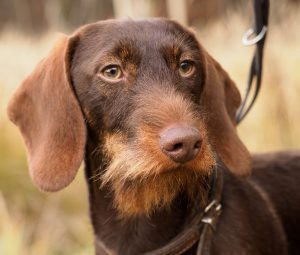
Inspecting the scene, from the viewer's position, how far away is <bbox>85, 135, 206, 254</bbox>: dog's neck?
3336 mm

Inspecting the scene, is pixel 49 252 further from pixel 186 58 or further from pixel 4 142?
pixel 186 58

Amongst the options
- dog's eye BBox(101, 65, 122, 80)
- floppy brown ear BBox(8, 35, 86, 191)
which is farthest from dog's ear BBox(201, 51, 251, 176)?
floppy brown ear BBox(8, 35, 86, 191)

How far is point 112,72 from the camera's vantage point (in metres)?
3.20

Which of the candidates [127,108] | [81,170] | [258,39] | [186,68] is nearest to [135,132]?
[127,108]

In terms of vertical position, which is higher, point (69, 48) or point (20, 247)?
point (69, 48)

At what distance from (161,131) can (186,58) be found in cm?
61

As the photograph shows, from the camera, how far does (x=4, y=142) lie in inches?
265

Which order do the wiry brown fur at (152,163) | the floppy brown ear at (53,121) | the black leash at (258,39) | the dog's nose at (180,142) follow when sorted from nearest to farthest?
the dog's nose at (180,142) → the wiry brown fur at (152,163) → the floppy brown ear at (53,121) → the black leash at (258,39)

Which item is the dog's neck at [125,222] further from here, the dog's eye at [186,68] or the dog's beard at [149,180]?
the dog's eye at [186,68]

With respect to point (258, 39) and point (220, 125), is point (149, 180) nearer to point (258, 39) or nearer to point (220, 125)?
point (220, 125)

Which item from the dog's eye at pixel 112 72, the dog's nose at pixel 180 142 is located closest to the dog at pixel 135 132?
the dog's eye at pixel 112 72

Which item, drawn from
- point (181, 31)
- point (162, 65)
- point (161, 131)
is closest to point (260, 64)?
point (181, 31)

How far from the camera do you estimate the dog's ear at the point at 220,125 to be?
3473 millimetres

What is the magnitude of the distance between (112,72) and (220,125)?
26.4 inches
